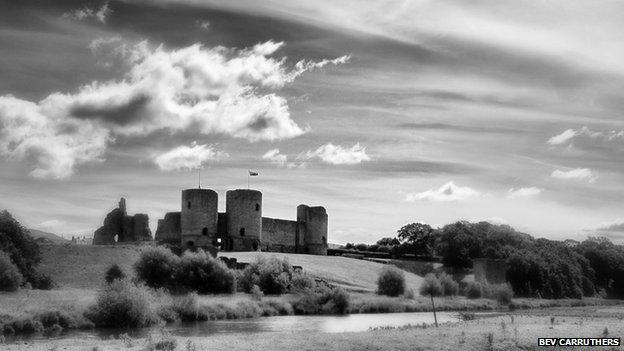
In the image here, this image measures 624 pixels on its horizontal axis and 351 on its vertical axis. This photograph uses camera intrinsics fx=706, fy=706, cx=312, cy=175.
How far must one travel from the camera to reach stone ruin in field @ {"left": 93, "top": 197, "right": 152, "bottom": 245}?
61625 millimetres

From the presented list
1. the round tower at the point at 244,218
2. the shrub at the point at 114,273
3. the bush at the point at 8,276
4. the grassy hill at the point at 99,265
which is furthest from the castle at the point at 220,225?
the bush at the point at 8,276

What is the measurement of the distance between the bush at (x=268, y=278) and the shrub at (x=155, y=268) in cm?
485

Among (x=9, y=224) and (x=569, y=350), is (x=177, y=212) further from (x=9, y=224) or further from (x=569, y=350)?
(x=569, y=350)

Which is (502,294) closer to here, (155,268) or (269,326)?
(155,268)

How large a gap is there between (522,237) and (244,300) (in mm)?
46322

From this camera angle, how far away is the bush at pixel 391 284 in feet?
164

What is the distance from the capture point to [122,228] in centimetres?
6222

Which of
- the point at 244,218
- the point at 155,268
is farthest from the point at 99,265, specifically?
the point at 244,218

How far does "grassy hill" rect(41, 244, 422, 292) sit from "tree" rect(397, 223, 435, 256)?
2774cm

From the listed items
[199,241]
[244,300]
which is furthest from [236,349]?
[199,241]

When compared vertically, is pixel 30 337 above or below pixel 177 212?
below

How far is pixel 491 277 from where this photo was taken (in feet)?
197

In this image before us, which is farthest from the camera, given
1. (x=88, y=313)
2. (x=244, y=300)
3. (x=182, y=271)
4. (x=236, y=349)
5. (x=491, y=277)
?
(x=491, y=277)

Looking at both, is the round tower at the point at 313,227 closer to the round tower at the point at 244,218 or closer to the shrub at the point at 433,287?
the round tower at the point at 244,218
